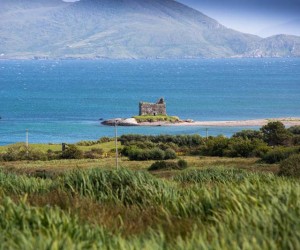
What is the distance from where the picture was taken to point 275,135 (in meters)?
59.8

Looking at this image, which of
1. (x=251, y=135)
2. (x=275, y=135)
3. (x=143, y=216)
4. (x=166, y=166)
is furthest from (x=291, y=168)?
(x=251, y=135)

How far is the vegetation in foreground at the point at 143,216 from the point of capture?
7609 mm

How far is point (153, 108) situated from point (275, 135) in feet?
163

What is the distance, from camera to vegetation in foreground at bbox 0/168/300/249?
25.0 feet

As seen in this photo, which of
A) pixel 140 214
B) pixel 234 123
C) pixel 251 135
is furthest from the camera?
pixel 234 123

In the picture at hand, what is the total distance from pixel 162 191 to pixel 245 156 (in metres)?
37.0

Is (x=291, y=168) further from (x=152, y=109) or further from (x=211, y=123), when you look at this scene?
(x=152, y=109)

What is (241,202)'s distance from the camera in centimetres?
942

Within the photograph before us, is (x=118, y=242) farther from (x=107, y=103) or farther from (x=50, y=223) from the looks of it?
(x=107, y=103)

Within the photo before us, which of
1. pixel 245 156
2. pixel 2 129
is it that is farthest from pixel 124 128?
pixel 245 156

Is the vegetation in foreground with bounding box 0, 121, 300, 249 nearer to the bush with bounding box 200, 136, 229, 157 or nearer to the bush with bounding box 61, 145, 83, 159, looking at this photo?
the bush with bounding box 61, 145, 83, 159

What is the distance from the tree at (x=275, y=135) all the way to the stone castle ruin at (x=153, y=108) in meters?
42.5

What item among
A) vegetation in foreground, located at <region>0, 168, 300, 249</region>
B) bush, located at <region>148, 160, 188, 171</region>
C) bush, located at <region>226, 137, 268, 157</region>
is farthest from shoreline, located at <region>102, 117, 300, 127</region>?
vegetation in foreground, located at <region>0, 168, 300, 249</region>

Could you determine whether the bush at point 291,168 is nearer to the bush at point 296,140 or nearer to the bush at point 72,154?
the bush at point 72,154
